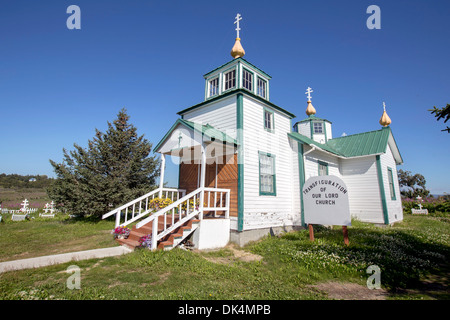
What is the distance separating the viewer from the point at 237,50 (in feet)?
37.9

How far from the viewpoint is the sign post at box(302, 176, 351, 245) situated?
7555mm

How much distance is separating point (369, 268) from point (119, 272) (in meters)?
6.12

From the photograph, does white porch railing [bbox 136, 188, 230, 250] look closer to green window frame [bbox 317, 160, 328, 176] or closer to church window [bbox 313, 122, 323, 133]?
green window frame [bbox 317, 160, 328, 176]

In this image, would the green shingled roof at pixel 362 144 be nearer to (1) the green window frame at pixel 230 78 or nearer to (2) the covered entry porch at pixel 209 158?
(1) the green window frame at pixel 230 78

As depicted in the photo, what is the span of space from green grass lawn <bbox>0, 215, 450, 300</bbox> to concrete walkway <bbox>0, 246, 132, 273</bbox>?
1.19 ft

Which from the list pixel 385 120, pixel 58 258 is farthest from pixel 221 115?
pixel 385 120

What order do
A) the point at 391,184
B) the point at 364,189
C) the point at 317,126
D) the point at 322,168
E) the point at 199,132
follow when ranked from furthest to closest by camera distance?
the point at 317,126 < the point at 391,184 < the point at 364,189 < the point at 322,168 < the point at 199,132

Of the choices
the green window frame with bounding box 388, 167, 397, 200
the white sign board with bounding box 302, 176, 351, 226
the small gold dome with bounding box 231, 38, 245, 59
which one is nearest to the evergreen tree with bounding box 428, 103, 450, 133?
the white sign board with bounding box 302, 176, 351, 226

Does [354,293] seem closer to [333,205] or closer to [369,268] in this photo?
[369,268]

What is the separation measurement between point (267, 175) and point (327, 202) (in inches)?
121

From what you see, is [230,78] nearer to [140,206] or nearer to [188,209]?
[188,209]

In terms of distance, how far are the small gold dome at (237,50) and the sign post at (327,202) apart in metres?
7.42

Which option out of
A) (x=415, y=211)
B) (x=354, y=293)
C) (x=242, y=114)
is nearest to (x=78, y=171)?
(x=242, y=114)

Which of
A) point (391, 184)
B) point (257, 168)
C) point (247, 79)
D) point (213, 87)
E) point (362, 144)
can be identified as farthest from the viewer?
point (391, 184)
